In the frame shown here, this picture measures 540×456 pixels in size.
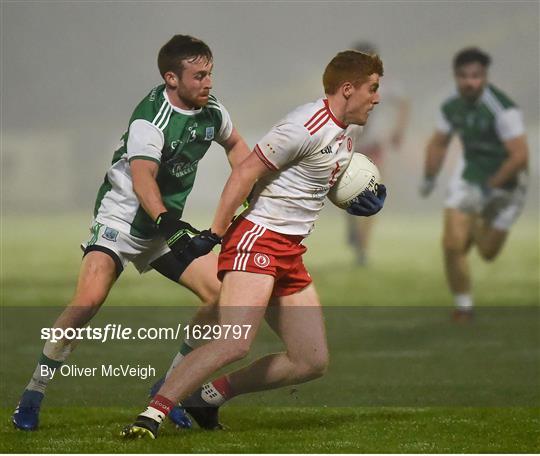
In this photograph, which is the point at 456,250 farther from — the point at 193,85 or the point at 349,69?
the point at 349,69

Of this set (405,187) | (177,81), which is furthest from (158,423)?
(405,187)

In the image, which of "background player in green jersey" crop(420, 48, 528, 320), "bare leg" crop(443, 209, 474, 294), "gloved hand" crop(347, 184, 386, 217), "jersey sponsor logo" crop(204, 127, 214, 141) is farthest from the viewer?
"background player in green jersey" crop(420, 48, 528, 320)

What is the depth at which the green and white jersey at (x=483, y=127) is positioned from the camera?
1447 cm

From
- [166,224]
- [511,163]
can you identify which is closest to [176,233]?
[166,224]

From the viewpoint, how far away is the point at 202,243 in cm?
583

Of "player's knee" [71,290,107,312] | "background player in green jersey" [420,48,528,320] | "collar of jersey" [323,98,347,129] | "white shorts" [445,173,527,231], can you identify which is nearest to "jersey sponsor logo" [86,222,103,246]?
"player's knee" [71,290,107,312]

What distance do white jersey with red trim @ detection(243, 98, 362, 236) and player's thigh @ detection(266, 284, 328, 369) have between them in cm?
33

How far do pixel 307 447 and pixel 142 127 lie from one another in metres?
1.75

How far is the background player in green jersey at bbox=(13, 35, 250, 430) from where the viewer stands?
637 centimetres

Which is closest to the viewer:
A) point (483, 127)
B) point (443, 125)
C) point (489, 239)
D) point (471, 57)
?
point (489, 239)

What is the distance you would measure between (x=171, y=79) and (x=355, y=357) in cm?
380

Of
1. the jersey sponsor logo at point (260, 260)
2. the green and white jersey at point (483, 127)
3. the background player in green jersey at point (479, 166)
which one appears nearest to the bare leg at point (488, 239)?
the background player in green jersey at point (479, 166)

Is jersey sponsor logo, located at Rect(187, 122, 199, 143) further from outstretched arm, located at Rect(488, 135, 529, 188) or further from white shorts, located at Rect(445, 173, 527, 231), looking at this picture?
outstretched arm, located at Rect(488, 135, 529, 188)

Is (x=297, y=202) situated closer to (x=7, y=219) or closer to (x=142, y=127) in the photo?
(x=142, y=127)
